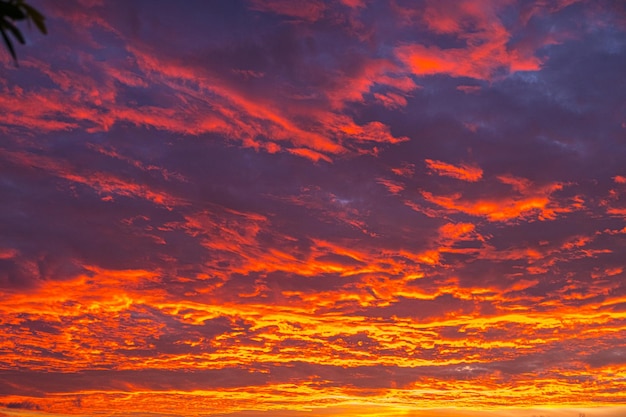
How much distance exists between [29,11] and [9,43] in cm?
105

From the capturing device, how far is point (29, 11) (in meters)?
15.2

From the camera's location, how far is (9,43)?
15695 mm
